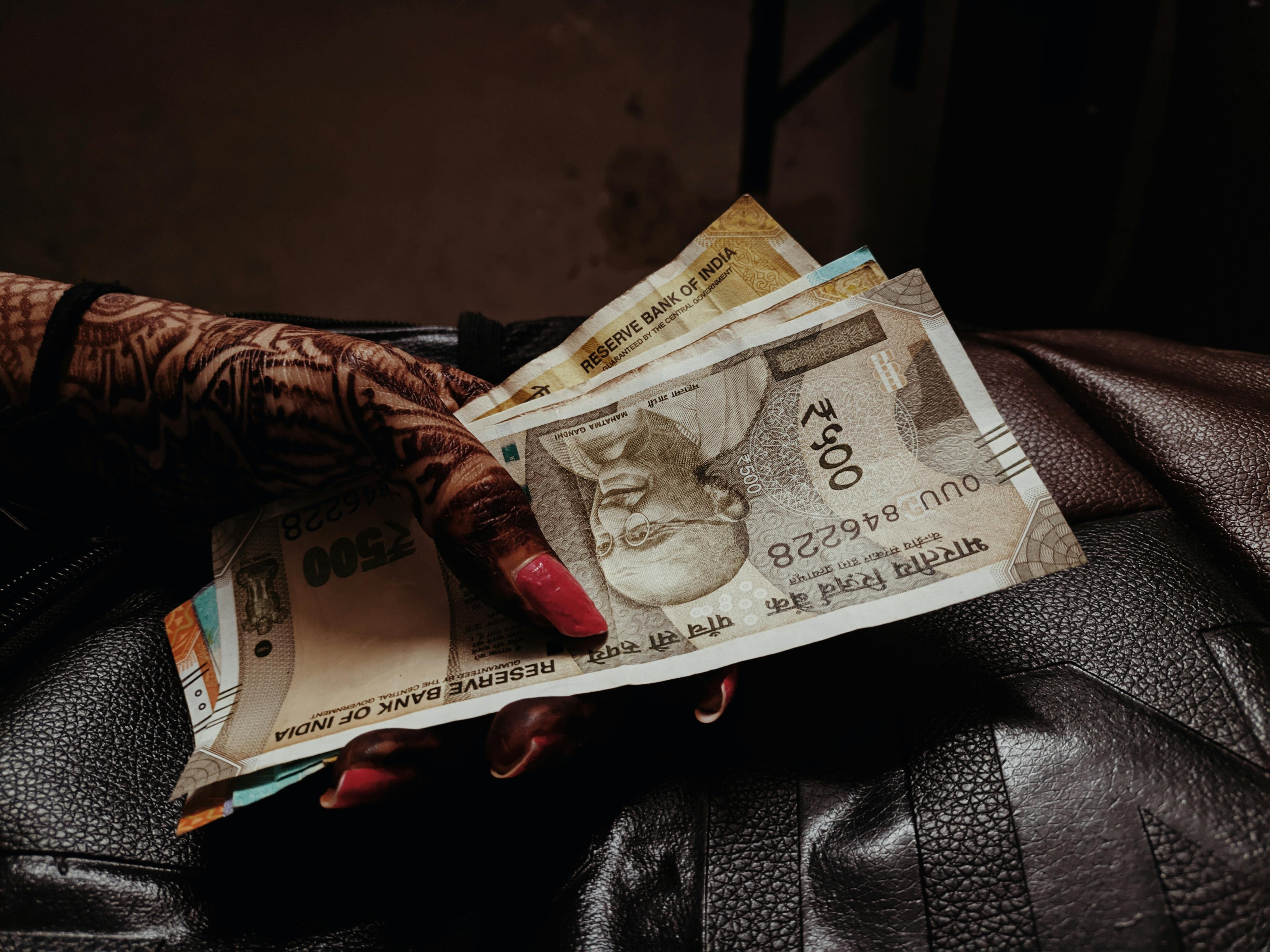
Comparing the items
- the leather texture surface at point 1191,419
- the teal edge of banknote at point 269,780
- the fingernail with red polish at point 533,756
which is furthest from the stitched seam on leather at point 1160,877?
the teal edge of banknote at point 269,780

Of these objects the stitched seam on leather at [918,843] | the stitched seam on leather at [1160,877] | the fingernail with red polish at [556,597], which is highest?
the fingernail with red polish at [556,597]

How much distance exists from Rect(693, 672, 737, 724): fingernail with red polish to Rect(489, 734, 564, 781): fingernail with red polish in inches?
4.1

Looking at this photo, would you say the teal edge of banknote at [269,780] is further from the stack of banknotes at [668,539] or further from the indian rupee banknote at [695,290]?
the indian rupee banknote at [695,290]

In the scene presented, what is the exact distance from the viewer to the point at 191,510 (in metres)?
0.65

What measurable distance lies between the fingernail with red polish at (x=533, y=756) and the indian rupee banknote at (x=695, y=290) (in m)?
0.38

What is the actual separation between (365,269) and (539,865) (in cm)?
139

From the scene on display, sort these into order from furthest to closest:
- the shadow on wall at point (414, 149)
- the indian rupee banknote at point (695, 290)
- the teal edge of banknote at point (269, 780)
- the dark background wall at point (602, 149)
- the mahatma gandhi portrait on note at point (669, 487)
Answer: the shadow on wall at point (414, 149), the dark background wall at point (602, 149), the indian rupee banknote at point (695, 290), the mahatma gandhi portrait on note at point (669, 487), the teal edge of banknote at point (269, 780)

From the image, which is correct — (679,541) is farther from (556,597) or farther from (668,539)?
(556,597)

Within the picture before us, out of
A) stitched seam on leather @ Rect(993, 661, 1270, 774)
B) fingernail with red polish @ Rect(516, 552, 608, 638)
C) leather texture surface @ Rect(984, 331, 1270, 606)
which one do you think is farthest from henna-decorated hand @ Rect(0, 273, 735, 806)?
leather texture surface @ Rect(984, 331, 1270, 606)

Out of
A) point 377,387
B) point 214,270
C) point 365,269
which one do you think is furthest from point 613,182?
point 377,387

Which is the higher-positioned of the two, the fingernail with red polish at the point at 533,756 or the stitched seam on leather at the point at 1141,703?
the stitched seam on leather at the point at 1141,703

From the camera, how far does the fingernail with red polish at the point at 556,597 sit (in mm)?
491

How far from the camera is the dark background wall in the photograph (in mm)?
1106

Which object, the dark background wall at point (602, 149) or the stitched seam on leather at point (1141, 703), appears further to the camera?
the dark background wall at point (602, 149)
